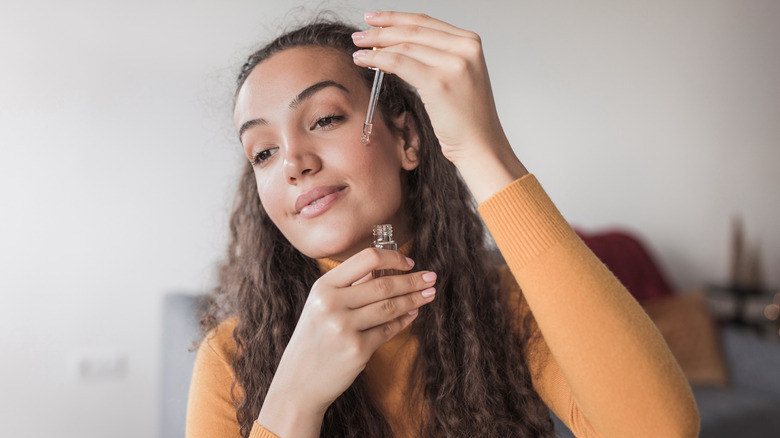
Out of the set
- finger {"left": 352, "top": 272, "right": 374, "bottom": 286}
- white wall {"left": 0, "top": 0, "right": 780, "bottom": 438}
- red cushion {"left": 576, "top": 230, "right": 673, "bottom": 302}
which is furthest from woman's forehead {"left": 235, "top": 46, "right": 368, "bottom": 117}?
red cushion {"left": 576, "top": 230, "right": 673, "bottom": 302}

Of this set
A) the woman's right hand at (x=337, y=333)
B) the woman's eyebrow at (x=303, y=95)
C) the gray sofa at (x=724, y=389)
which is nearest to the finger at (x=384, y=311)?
the woman's right hand at (x=337, y=333)

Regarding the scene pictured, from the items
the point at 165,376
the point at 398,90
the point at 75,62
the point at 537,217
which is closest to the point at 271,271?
the point at 398,90

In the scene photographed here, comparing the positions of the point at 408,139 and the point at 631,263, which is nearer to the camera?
the point at 408,139

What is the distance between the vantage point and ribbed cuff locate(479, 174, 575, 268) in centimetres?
77

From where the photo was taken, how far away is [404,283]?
0.81 meters

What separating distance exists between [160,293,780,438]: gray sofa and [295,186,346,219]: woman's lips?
73 centimetres

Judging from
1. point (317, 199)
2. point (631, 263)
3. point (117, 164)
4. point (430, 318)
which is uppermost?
point (117, 164)

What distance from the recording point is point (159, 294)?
2439 mm

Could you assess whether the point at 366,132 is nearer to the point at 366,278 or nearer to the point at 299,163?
the point at 299,163

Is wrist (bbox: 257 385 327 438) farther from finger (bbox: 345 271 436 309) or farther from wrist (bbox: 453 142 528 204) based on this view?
wrist (bbox: 453 142 528 204)

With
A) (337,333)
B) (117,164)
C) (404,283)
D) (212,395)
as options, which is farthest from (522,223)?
(117,164)

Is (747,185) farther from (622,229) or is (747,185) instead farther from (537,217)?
(537,217)

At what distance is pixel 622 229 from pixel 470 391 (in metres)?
2.41

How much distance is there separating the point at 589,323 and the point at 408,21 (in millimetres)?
456
